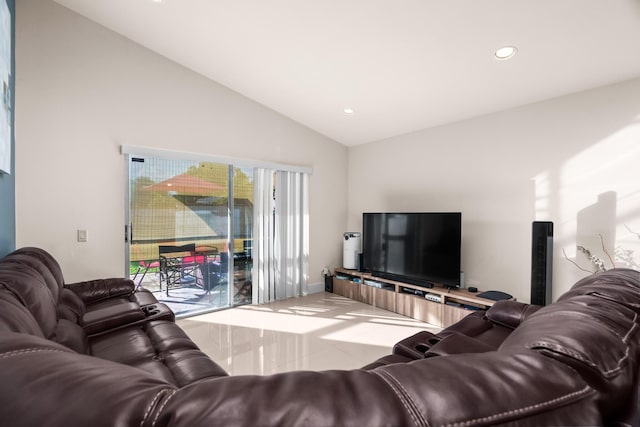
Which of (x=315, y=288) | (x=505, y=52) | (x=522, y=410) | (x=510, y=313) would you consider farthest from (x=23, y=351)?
(x=315, y=288)

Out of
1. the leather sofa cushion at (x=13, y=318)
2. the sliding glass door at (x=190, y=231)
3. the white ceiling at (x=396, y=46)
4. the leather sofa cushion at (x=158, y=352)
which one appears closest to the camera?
the leather sofa cushion at (x=13, y=318)

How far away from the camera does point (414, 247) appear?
13.0 feet

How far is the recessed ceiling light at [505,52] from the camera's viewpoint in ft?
8.14

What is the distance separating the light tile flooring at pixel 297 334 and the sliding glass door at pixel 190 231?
34cm

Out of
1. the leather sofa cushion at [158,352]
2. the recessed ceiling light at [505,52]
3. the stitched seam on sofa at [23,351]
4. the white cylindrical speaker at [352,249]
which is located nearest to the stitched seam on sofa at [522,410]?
the stitched seam on sofa at [23,351]

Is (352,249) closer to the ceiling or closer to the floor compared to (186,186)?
closer to the floor

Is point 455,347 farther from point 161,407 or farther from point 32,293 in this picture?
point 32,293

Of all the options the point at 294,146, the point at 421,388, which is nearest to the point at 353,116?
the point at 294,146

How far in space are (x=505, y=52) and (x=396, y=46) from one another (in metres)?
0.89

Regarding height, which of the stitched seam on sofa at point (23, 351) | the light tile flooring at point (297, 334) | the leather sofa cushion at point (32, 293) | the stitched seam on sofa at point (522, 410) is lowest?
the light tile flooring at point (297, 334)

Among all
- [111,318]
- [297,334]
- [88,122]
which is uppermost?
[88,122]

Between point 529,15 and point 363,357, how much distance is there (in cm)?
300

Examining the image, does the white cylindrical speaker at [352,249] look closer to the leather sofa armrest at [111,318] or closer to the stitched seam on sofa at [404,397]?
the leather sofa armrest at [111,318]

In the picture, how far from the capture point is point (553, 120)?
313cm
